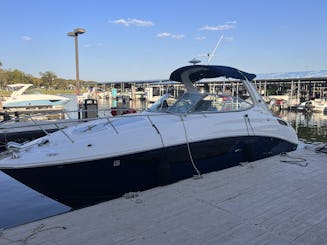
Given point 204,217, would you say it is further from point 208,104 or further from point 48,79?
point 48,79

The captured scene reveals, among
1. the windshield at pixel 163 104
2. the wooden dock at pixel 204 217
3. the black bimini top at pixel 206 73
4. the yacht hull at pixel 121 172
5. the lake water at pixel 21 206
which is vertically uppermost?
the black bimini top at pixel 206 73

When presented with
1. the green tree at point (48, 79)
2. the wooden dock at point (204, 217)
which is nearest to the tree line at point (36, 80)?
the green tree at point (48, 79)

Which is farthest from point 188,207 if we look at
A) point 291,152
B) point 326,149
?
point 326,149

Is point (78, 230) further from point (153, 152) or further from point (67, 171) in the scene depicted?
point (153, 152)

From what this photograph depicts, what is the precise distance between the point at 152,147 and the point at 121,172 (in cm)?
65

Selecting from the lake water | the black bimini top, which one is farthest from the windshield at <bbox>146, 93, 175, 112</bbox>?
the lake water

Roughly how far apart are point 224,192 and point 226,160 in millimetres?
1540

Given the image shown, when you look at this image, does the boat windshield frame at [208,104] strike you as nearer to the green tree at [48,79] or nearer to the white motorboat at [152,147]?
the white motorboat at [152,147]

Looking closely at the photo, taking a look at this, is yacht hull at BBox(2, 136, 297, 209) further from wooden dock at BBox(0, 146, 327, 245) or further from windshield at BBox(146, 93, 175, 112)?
windshield at BBox(146, 93, 175, 112)

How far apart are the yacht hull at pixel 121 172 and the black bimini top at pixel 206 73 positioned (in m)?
1.50

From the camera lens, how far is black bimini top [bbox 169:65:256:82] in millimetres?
6691

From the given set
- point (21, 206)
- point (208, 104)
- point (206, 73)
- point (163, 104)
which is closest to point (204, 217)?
point (208, 104)

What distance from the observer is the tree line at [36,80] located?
244ft

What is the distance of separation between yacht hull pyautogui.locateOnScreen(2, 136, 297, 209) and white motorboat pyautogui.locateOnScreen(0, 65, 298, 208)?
14 mm
